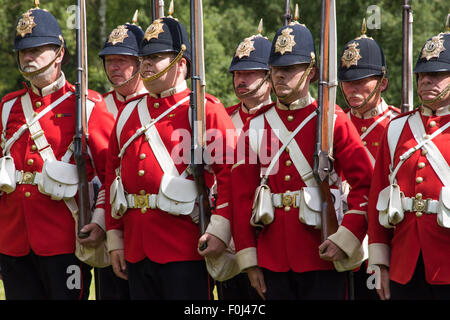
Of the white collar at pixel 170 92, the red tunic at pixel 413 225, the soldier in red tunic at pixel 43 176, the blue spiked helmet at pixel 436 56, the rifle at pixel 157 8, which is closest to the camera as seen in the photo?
the red tunic at pixel 413 225

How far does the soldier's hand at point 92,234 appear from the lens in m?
6.66

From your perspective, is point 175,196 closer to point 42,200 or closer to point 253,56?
point 42,200

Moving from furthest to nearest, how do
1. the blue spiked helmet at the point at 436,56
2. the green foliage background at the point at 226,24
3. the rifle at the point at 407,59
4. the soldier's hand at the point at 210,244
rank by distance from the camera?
the green foliage background at the point at 226,24 < the rifle at the point at 407,59 < the soldier's hand at the point at 210,244 < the blue spiked helmet at the point at 436,56

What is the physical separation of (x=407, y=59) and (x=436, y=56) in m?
1.96

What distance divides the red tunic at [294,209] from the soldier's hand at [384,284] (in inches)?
9.2

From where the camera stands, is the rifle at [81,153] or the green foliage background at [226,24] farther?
the green foliage background at [226,24]

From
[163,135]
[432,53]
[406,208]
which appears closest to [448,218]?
[406,208]

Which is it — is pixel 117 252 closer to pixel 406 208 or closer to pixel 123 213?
pixel 123 213

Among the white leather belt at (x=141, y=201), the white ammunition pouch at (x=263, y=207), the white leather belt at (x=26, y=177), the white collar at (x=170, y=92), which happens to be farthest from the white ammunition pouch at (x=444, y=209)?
the white leather belt at (x=26, y=177)

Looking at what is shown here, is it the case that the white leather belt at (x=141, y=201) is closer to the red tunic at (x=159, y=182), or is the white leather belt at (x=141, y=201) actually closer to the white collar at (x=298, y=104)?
the red tunic at (x=159, y=182)

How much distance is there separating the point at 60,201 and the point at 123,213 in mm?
693

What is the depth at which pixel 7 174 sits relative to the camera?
22.2ft

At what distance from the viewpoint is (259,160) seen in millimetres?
6113

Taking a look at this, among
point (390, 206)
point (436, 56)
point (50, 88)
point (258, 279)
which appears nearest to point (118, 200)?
point (258, 279)
